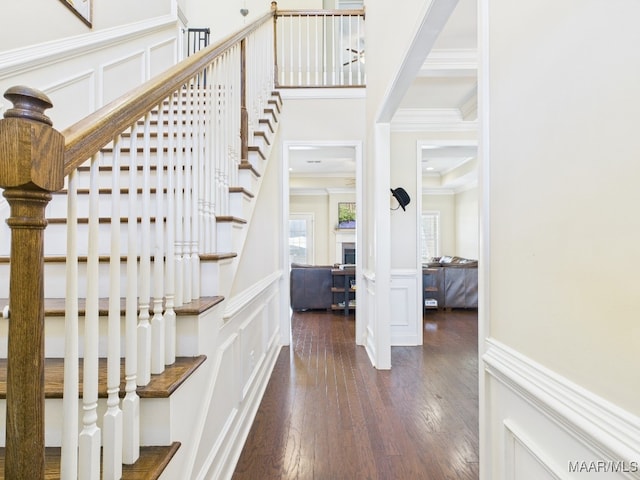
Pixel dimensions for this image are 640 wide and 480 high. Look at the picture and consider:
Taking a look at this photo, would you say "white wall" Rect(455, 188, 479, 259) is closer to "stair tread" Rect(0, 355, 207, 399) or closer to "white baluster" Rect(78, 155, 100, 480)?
"stair tread" Rect(0, 355, 207, 399)

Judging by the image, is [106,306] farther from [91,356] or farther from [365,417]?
[365,417]

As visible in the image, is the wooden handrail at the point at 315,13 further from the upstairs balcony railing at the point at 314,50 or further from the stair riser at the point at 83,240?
the stair riser at the point at 83,240

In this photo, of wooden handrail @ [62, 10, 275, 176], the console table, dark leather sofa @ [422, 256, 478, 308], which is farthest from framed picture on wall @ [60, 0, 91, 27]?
dark leather sofa @ [422, 256, 478, 308]

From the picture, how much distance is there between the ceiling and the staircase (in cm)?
174

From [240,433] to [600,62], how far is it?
87.8 inches

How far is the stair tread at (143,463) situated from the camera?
0.92 m

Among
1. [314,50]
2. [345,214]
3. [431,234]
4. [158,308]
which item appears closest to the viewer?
[158,308]

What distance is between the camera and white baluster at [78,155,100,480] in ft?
2.56

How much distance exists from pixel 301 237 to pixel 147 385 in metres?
7.99

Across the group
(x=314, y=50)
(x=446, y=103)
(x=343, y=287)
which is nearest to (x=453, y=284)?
(x=343, y=287)

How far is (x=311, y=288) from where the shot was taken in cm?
566

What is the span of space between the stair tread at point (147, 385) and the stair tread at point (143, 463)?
0.17 m

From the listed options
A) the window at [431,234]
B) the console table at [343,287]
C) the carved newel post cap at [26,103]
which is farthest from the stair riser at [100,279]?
the window at [431,234]

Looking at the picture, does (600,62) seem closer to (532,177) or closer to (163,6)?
(532,177)
